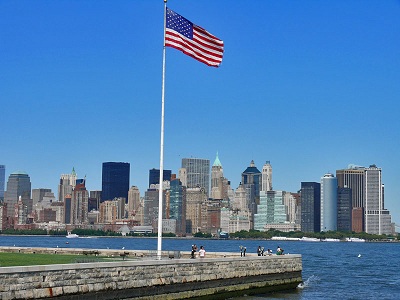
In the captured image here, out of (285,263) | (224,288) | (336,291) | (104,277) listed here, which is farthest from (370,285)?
(104,277)

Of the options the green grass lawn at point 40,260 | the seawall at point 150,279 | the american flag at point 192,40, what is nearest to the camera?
the seawall at point 150,279

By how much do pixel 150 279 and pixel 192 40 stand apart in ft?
40.9

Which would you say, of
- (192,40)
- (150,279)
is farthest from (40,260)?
(192,40)

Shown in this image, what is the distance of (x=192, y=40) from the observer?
37750 millimetres

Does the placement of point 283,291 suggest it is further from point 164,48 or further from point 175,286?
point 164,48

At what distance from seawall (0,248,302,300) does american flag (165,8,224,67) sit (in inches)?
411

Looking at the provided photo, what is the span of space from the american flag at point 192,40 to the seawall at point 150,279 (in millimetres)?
10427

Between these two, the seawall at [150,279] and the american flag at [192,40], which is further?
the american flag at [192,40]

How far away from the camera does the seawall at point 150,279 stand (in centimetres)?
2747

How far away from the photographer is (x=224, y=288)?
127 ft

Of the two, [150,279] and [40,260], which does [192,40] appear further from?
[40,260]

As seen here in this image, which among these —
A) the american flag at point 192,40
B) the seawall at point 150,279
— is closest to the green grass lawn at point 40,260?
the seawall at point 150,279

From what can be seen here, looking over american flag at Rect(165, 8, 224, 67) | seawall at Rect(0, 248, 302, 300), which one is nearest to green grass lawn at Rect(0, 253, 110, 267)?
seawall at Rect(0, 248, 302, 300)

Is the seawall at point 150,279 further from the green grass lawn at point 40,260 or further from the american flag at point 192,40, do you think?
the american flag at point 192,40
